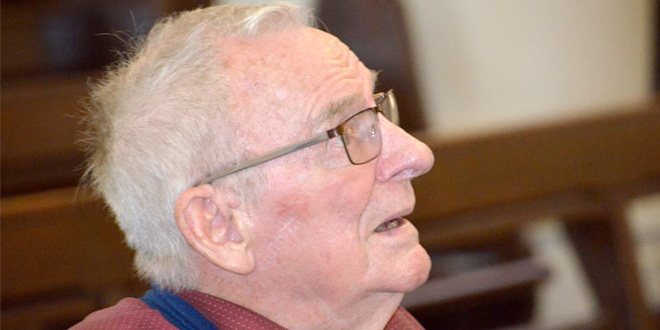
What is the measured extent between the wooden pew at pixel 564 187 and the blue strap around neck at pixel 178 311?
5.27ft

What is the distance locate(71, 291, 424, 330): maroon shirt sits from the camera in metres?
1.31

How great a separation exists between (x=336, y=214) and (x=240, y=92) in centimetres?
21

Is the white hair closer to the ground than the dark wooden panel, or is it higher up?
higher up

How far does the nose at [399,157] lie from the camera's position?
1.36m

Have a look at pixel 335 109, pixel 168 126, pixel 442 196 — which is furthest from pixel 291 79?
pixel 442 196

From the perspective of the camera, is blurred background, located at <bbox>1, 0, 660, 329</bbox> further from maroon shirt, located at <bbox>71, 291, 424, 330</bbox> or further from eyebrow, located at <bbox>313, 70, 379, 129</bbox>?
eyebrow, located at <bbox>313, 70, 379, 129</bbox>

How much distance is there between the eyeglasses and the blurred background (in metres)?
1.36

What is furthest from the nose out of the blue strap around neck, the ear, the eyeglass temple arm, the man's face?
the blue strap around neck

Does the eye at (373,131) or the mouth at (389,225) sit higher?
the eye at (373,131)

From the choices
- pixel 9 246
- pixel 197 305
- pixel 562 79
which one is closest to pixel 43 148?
pixel 9 246

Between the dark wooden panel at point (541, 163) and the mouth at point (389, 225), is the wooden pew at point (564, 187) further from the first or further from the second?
the mouth at point (389, 225)

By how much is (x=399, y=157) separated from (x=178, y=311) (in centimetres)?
37

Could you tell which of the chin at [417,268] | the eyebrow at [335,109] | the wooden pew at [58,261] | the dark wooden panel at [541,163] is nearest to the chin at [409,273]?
the chin at [417,268]

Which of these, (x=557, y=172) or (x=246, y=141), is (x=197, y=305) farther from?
(x=557, y=172)
